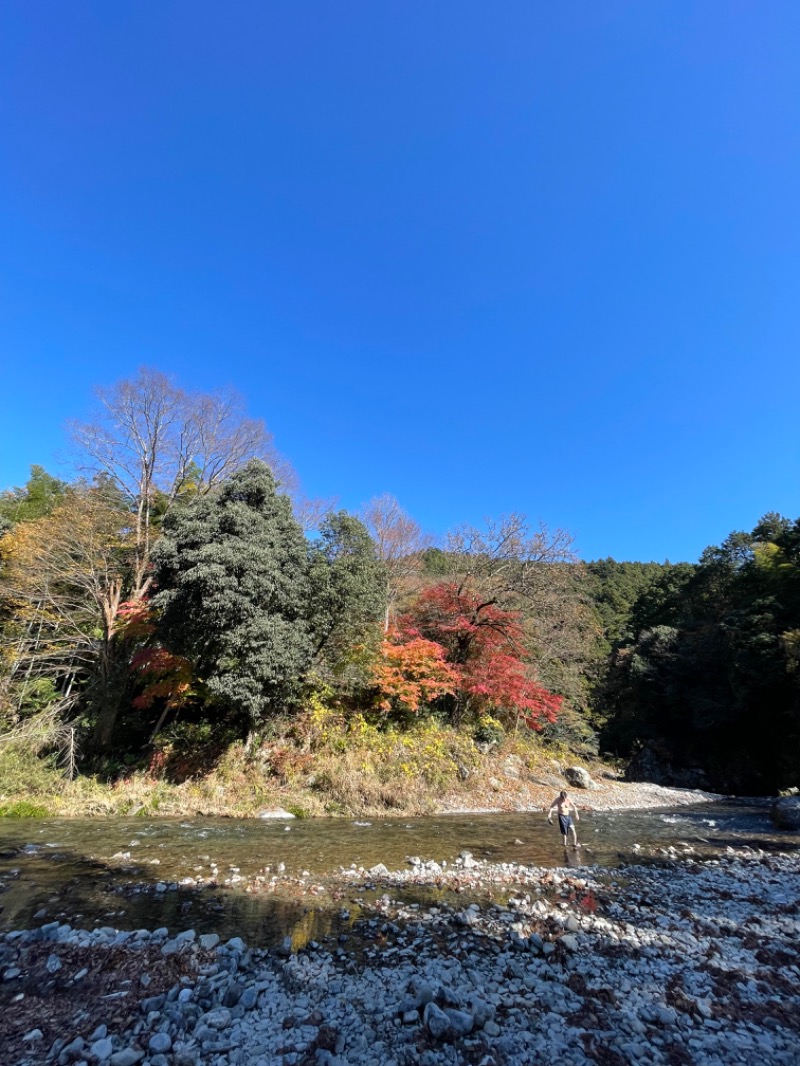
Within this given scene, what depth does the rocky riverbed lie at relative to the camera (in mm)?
3730

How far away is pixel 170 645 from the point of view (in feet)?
51.8

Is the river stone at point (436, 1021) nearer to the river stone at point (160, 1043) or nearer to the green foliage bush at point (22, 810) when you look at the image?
the river stone at point (160, 1043)

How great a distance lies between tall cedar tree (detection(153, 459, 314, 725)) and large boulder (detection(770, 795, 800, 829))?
52.7ft

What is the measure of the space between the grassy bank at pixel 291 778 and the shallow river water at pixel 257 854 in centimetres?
117

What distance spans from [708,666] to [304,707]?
28671mm

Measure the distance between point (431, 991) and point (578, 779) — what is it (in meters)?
19.3

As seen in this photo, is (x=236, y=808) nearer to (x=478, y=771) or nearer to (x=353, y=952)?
(x=478, y=771)

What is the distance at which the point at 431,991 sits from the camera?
14.4ft

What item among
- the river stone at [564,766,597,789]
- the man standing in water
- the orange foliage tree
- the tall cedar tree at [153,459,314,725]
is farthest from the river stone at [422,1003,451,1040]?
the river stone at [564,766,597,789]

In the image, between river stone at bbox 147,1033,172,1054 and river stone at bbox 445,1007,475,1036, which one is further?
river stone at bbox 445,1007,475,1036

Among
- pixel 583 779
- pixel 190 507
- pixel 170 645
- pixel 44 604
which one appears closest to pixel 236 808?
pixel 170 645

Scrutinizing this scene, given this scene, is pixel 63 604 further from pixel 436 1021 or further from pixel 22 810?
pixel 436 1021

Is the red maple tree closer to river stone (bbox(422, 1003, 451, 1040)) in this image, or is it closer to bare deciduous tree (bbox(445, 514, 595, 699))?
bare deciduous tree (bbox(445, 514, 595, 699))

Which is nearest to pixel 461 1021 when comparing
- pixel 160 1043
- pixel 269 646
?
pixel 160 1043
